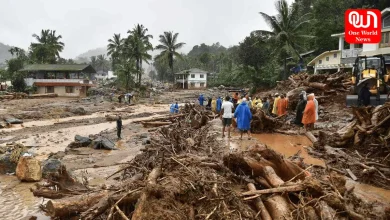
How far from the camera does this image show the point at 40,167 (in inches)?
397

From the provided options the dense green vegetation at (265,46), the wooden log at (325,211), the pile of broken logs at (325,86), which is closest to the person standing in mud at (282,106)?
the pile of broken logs at (325,86)

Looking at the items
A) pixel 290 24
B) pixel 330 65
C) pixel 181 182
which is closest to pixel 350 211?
pixel 181 182

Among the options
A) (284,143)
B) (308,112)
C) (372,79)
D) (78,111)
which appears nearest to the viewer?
(284,143)

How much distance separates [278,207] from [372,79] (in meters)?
14.1

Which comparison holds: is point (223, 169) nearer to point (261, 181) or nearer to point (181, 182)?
point (261, 181)

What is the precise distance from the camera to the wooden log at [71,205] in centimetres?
487

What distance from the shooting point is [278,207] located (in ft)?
14.3

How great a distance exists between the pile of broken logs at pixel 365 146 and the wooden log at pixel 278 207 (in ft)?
10.4

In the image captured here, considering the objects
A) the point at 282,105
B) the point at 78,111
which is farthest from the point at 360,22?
the point at 78,111

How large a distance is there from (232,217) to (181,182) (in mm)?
896

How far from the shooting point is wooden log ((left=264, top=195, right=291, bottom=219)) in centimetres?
422

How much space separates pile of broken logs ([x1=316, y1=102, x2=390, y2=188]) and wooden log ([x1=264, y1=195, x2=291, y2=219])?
125 inches

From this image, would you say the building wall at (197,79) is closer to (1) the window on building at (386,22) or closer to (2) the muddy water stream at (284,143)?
(1) the window on building at (386,22)

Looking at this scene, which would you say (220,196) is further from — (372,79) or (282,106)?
(372,79)
